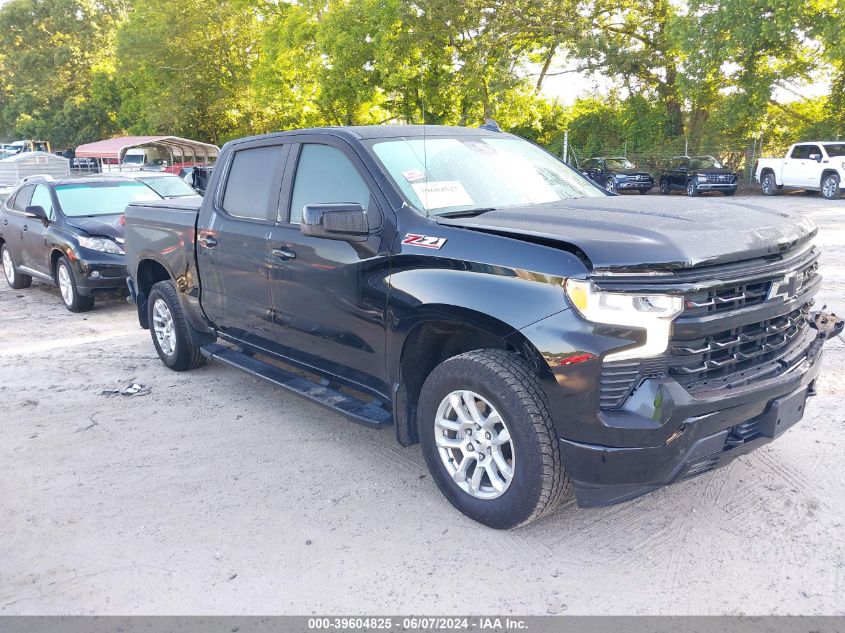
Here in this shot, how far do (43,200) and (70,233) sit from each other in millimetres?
1320

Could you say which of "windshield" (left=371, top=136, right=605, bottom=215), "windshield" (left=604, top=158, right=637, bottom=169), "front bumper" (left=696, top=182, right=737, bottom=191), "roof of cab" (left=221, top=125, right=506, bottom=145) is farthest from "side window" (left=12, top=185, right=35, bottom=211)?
"windshield" (left=604, top=158, right=637, bottom=169)

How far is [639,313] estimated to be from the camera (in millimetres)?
2904

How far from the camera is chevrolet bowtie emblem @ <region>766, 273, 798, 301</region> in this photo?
3.23 meters

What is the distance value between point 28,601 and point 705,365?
2985 mm

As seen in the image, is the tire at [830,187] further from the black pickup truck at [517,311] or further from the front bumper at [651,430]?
the front bumper at [651,430]

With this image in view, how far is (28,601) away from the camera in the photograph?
10.0ft

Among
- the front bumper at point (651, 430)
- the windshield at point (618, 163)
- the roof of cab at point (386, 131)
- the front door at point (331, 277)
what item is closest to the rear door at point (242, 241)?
the front door at point (331, 277)

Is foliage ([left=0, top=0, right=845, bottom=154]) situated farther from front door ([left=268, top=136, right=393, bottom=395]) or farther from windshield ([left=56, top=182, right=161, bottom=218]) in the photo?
front door ([left=268, top=136, right=393, bottom=395])

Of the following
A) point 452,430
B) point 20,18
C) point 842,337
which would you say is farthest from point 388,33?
point 20,18

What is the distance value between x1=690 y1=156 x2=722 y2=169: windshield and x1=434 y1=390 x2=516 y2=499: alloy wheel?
80.9 ft

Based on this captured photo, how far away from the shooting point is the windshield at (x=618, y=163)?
90.8 feet

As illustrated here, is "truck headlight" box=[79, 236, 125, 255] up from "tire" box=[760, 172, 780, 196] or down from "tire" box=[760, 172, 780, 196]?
up

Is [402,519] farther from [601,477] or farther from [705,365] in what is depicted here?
[705,365]

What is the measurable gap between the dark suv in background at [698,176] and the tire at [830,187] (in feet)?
11.9
